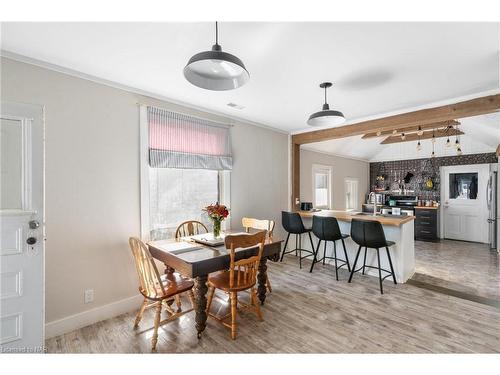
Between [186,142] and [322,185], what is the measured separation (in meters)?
4.18

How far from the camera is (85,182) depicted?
7.98 ft

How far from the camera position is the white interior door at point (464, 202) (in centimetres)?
593

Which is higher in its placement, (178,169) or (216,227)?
(178,169)

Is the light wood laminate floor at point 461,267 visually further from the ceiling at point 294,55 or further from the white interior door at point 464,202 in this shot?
the ceiling at point 294,55

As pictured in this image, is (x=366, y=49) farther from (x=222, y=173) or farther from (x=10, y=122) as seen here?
(x=10, y=122)

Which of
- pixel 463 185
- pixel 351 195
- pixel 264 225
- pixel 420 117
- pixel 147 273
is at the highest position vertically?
pixel 420 117

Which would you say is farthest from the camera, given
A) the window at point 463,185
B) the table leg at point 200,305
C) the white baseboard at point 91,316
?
the window at point 463,185

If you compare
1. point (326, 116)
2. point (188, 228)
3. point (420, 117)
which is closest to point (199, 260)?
point (188, 228)

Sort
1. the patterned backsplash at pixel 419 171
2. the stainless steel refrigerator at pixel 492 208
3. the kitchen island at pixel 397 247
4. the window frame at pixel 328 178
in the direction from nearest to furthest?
the kitchen island at pixel 397 247, the stainless steel refrigerator at pixel 492 208, the window frame at pixel 328 178, the patterned backsplash at pixel 419 171

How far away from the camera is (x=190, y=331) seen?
7.47 ft

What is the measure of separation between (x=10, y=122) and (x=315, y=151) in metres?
5.30

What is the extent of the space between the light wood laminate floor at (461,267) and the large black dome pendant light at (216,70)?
12.6 feet

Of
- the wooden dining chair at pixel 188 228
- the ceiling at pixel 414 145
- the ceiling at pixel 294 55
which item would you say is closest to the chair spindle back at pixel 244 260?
the wooden dining chair at pixel 188 228

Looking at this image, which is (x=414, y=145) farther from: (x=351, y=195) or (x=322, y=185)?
(x=322, y=185)
